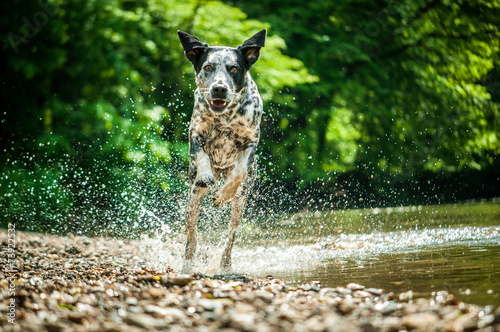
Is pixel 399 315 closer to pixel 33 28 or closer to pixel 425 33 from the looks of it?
pixel 33 28

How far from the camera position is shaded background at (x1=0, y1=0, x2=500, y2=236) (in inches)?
428

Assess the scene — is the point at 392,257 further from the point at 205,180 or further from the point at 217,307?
the point at 217,307

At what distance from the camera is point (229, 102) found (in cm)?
494

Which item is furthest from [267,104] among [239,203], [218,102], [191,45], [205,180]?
[205,180]

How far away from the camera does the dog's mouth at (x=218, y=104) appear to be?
4828 millimetres

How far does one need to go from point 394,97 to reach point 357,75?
1382mm

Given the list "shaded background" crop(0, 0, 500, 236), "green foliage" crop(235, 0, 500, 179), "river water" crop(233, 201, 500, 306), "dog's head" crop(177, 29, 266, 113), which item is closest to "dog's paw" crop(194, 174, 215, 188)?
"dog's head" crop(177, 29, 266, 113)

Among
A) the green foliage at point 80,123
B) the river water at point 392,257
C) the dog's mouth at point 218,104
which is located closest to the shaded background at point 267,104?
the green foliage at point 80,123

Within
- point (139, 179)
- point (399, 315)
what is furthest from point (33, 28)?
point (399, 315)

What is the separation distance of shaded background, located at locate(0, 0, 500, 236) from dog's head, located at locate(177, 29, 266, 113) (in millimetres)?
3545

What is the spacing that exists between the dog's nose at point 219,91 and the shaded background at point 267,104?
151 inches

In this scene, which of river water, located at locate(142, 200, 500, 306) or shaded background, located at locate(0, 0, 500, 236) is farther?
shaded background, located at locate(0, 0, 500, 236)

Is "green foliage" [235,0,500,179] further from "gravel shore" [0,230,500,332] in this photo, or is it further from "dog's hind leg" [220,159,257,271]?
"gravel shore" [0,230,500,332]

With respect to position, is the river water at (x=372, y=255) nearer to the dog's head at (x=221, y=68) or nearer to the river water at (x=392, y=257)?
the river water at (x=392, y=257)
